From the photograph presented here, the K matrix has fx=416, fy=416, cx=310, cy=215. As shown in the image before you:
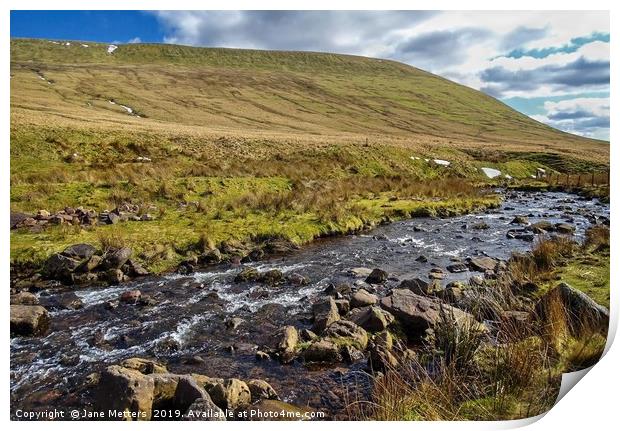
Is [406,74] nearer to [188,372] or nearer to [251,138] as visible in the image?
[251,138]

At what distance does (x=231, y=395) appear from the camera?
4.72 m

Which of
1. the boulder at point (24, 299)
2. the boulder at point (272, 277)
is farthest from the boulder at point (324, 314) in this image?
the boulder at point (24, 299)

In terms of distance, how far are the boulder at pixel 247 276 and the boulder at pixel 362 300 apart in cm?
253

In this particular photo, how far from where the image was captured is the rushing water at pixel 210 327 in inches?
209

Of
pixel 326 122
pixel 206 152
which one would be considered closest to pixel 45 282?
pixel 206 152

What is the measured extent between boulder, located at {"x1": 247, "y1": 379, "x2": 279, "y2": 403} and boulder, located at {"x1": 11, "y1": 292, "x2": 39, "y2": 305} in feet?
16.2

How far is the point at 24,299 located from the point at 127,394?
454cm

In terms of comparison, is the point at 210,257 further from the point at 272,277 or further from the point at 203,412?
the point at 203,412

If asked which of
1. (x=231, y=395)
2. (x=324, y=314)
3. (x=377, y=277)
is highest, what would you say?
(x=377, y=277)

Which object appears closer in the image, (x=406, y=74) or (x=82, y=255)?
(x=82, y=255)

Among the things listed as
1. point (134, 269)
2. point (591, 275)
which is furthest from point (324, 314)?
point (591, 275)

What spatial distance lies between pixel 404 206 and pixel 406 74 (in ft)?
408

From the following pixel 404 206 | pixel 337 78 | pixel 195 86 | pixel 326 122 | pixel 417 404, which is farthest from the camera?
pixel 337 78

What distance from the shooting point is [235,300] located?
8.16 meters
